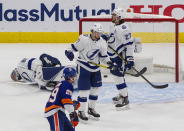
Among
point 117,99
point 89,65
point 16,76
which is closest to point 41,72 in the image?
point 16,76

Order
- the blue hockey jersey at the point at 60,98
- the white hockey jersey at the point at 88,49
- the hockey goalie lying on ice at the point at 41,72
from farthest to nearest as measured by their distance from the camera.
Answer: the hockey goalie lying on ice at the point at 41,72 → the white hockey jersey at the point at 88,49 → the blue hockey jersey at the point at 60,98

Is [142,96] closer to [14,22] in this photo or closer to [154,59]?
[154,59]

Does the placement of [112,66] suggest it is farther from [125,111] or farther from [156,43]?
[156,43]

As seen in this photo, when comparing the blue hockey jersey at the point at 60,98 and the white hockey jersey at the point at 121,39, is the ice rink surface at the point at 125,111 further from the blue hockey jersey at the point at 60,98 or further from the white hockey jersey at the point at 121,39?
the blue hockey jersey at the point at 60,98

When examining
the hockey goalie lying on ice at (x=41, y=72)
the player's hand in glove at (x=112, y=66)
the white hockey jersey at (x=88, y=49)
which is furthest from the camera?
the hockey goalie lying on ice at (x=41, y=72)

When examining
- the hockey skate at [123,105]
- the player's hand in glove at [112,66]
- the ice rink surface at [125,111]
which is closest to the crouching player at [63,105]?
the ice rink surface at [125,111]

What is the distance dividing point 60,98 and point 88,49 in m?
1.37

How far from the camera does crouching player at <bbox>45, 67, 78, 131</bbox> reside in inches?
167

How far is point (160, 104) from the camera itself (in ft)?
20.7

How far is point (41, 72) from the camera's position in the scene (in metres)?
7.01

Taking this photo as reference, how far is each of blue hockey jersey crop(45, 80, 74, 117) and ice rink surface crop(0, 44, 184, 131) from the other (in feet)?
2.80

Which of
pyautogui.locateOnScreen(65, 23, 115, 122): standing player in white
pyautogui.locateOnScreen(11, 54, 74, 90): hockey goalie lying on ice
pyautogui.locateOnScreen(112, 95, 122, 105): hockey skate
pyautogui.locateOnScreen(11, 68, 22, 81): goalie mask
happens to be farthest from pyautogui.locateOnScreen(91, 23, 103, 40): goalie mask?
pyautogui.locateOnScreen(11, 68, 22, 81): goalie mask

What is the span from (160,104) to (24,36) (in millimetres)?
5601

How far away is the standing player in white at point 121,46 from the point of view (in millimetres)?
6145
